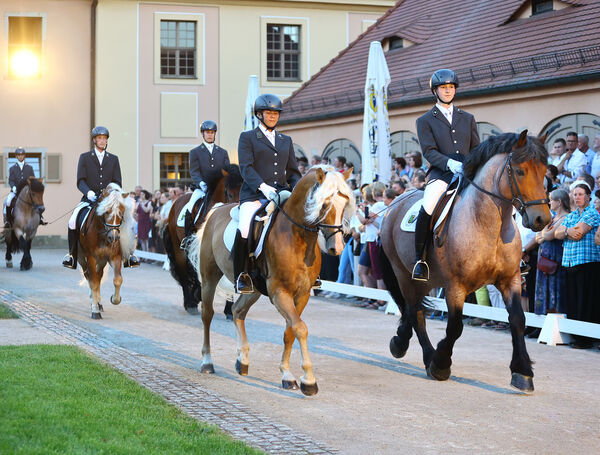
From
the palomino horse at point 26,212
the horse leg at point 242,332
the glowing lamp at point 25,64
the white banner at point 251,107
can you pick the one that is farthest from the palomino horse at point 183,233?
the glowing lamp at point 25,64

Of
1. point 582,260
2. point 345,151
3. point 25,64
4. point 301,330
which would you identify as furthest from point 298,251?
point 25,64

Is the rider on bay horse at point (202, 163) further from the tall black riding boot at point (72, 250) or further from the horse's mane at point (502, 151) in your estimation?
the horse's mane at point (502, 151)

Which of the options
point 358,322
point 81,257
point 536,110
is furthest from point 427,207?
point 536,110

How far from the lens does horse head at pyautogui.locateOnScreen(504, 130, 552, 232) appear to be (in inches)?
335

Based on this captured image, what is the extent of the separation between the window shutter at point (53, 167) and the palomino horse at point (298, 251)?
30.0 m

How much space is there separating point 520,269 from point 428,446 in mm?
3545

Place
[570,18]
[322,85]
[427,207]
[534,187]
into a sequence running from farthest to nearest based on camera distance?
[322,85] < [570,18] < [427,207] < [534,187]

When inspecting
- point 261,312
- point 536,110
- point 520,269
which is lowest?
point 261,312

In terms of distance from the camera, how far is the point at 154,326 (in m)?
13.4

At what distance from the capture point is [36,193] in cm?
2394

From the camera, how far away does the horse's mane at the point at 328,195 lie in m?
8.03

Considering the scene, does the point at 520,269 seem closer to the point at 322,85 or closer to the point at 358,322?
the point at 358,322

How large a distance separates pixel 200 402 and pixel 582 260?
5.89 meters

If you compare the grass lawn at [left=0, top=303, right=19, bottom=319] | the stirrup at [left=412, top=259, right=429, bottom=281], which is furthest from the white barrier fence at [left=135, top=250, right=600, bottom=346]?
the grass lawn at [left=0, top=303, right=19, bottom=319]
